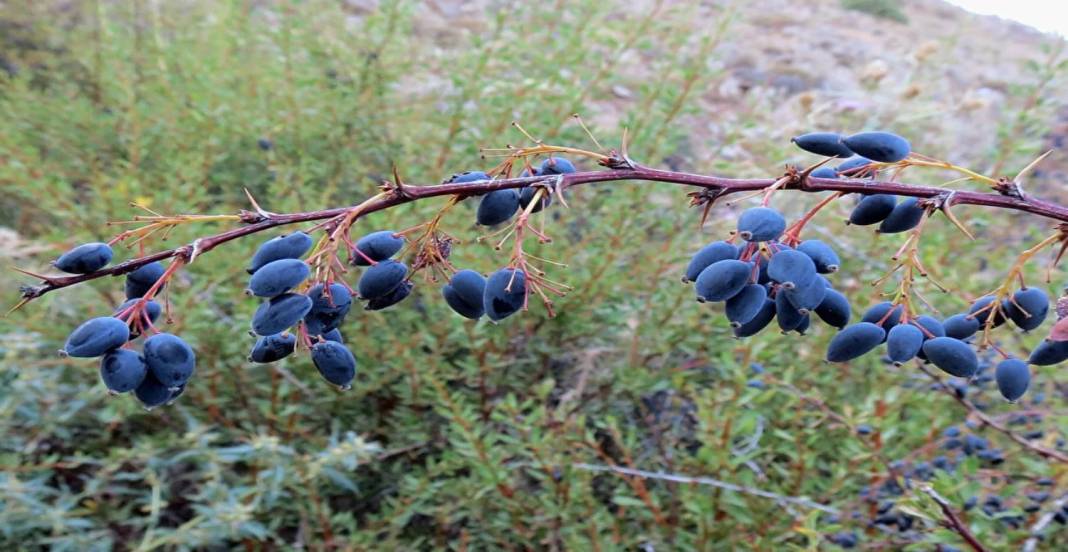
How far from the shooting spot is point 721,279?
101 centimetres

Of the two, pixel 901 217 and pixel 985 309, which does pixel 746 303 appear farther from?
pixel 985 309

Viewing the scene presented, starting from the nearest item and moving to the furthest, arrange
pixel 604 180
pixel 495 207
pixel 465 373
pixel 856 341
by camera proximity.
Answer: pixel 604 180 < pixel 495 207 < pixel 856 341 < pixel 465 373

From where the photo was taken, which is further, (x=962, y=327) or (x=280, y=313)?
(x=962, y=327)

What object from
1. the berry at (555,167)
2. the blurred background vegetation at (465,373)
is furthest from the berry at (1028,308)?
the berry at (555,167)

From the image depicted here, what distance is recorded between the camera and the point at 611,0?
416 cm

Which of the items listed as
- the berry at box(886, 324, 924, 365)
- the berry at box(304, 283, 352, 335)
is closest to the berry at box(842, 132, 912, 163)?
the berry at box(886, 324, 924, 365)

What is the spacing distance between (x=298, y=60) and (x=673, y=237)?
2.44 metres

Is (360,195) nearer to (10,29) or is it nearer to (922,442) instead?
(922,442)

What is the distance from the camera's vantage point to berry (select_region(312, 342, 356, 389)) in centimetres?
112

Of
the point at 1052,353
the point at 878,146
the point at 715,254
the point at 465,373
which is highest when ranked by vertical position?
the point at 465,373

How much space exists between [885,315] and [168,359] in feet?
3.61

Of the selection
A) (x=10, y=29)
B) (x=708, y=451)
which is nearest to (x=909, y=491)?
(x=708, y=451)

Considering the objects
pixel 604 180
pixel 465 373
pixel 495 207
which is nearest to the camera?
pixel 604 180

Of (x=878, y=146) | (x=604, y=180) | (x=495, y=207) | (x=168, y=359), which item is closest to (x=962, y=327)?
(x=878, y=146)
